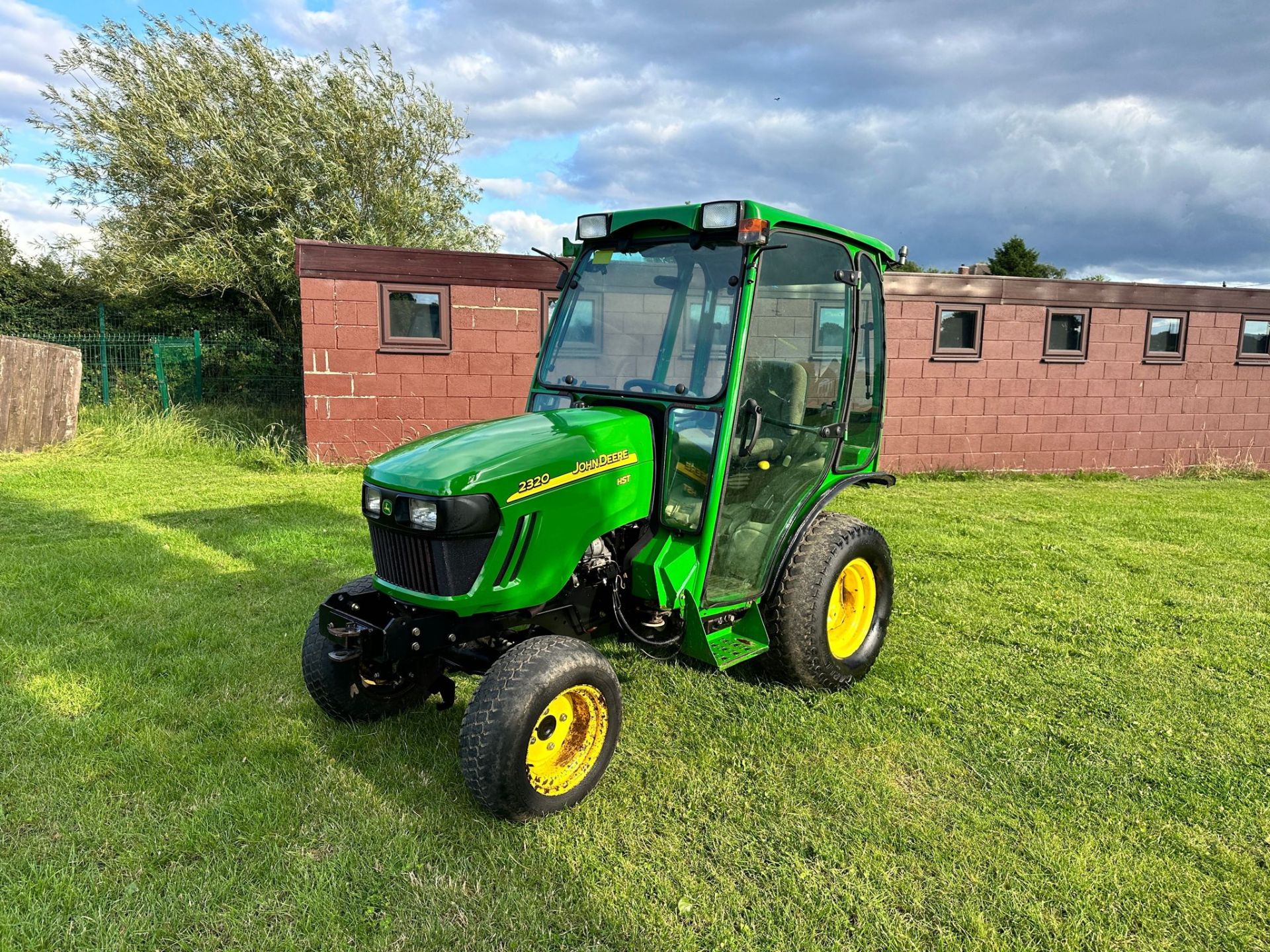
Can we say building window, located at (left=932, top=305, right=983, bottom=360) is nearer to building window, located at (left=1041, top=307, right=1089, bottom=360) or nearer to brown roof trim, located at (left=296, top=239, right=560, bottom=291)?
building window, located at (left=1041, top=307, right=1089, bottom=360)

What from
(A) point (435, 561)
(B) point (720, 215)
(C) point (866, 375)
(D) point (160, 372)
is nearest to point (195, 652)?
(A) point (435, 561)

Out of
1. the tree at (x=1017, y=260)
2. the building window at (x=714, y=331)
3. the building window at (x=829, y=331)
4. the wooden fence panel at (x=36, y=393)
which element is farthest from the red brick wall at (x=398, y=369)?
the tree at (x=1017, y=260)

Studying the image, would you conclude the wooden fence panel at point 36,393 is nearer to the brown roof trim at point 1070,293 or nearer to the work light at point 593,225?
the work light at point 593,225

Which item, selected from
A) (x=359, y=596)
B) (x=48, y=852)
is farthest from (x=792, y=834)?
(x=48, y=852)

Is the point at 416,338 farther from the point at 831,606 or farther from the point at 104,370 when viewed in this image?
the point at 831,606

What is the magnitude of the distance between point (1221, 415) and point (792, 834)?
12.6 metres

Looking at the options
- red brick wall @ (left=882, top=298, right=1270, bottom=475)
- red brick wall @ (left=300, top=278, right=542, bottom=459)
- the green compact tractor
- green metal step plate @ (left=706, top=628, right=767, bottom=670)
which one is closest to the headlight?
the green compact tractor

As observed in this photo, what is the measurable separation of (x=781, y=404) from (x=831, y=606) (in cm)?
111

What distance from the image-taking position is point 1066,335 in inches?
437

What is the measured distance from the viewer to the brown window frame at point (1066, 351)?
10875mm

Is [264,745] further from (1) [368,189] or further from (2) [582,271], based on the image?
(1) [368,189]

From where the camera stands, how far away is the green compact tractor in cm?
277

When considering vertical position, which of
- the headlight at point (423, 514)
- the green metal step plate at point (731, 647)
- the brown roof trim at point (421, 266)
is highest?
the brown roof trim at point (421, 266)

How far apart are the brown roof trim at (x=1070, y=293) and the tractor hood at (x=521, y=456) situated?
7.73m
